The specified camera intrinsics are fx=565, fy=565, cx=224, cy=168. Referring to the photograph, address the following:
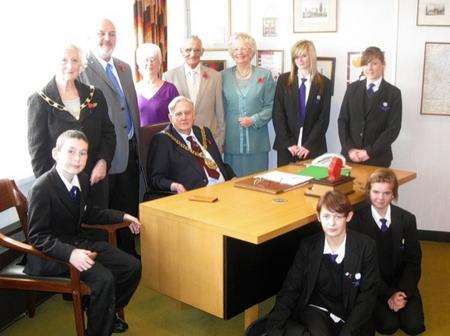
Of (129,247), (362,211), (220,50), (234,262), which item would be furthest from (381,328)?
(220,50)

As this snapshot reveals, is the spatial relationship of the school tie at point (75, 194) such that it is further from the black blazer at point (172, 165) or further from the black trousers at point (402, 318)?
the black trousers at point (402, 318)

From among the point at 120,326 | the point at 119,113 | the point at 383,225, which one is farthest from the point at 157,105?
the point at 383,225

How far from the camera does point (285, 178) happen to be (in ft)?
11.5

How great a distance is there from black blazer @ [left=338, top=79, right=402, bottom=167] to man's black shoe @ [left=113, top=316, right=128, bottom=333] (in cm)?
206

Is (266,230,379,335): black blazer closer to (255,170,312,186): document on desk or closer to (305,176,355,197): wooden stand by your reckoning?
(305,176,355,197): wooden stand

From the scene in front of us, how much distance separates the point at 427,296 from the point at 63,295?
229 cm

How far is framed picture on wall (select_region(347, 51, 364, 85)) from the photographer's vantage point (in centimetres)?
462

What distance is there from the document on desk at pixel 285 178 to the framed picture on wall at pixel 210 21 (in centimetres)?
194

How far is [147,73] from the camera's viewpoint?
13.4 feet

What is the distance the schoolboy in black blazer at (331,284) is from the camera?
105 inches

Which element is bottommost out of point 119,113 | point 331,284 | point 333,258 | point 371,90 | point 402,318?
point 402,318

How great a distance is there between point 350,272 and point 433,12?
252cm

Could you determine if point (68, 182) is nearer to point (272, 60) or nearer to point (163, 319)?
point (163, 319)

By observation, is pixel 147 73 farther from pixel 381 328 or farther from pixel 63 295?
pixel 381 328
